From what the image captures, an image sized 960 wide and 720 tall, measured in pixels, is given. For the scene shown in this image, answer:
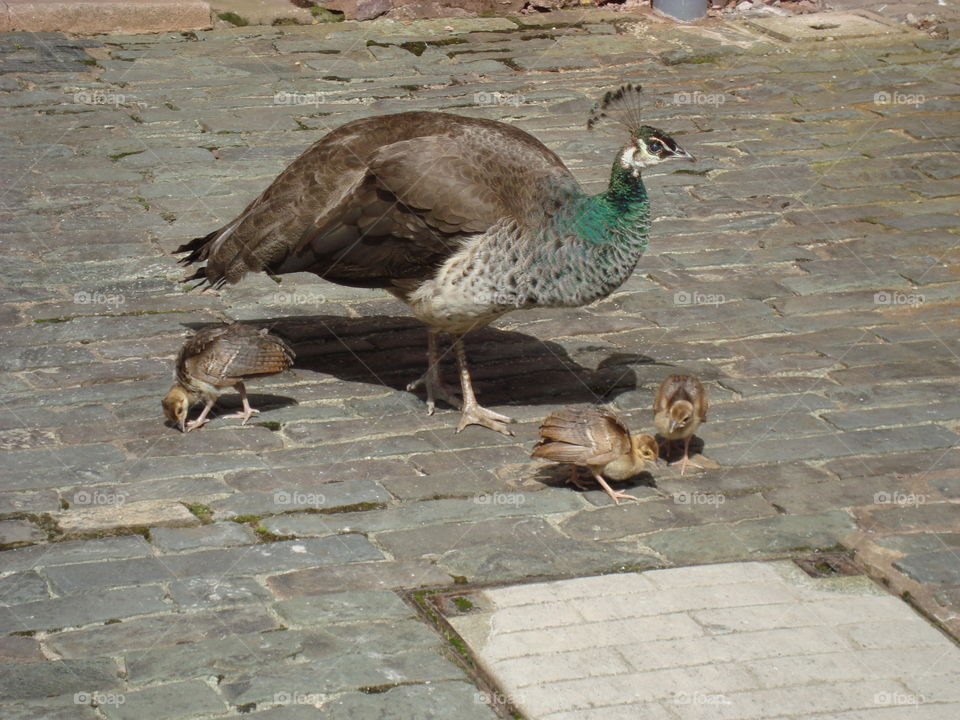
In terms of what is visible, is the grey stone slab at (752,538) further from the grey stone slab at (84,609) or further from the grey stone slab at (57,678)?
the grey stone slab at (57,678)

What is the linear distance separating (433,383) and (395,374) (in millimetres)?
316

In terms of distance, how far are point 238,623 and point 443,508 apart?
3.59ft

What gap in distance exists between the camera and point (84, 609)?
4.55 metres

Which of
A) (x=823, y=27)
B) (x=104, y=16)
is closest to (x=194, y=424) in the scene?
(x=104, y=16)

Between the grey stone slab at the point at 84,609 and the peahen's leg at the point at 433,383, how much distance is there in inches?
76.1

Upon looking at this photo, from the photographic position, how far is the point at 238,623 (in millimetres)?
4496

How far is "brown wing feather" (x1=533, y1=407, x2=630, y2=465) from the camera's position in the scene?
5.39 m

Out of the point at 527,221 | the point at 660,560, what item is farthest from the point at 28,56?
the point at 660,560

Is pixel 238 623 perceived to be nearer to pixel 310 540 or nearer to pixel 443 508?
pixel 310 540

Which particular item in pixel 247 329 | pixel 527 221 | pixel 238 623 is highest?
pixel 527 221

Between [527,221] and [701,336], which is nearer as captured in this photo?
[527,221]

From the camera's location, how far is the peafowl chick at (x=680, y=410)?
18.4 feet

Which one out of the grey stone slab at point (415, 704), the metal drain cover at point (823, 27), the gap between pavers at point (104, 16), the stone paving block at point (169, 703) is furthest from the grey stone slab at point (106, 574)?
the metal drain cover at point (823, 27)

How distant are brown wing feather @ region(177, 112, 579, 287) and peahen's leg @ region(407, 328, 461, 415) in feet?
1.33
